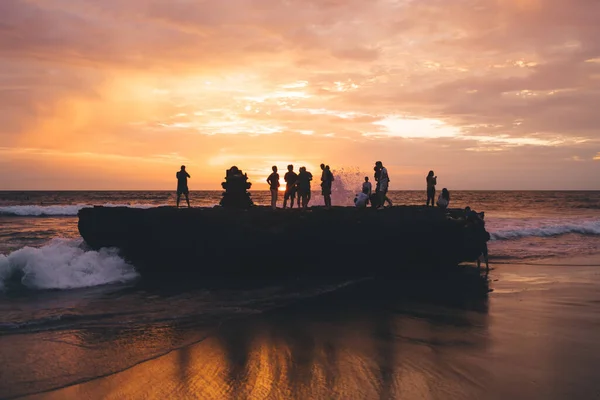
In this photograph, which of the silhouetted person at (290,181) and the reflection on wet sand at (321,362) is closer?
the reflection on wet sand at (321,362)

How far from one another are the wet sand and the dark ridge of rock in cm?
428

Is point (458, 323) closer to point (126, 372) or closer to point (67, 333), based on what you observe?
point (126, 372)

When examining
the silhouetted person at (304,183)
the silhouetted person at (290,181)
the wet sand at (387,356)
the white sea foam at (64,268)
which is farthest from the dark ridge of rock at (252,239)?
the wet sand at (387,356)

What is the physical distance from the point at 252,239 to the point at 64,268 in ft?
19.4

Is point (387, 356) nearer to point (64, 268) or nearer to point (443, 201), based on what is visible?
point (64, 268)

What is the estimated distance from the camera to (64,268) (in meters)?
14.5

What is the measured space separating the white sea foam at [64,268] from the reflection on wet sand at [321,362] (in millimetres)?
6869

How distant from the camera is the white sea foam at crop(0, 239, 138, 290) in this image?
13.9 metres

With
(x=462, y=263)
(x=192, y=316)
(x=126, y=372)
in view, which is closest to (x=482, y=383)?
(x=126, y=372)

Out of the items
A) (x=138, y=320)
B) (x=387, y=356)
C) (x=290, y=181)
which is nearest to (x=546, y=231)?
(x=290, y=181)

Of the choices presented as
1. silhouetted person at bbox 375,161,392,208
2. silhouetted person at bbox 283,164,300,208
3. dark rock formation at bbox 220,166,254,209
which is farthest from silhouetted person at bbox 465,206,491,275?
dark rock formation at bbox 220,166,254,209

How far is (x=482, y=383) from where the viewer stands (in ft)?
21.0

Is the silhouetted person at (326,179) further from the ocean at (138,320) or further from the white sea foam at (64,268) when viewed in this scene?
the white sea foam at (64,268)

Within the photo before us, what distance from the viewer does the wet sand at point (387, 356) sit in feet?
20.3
